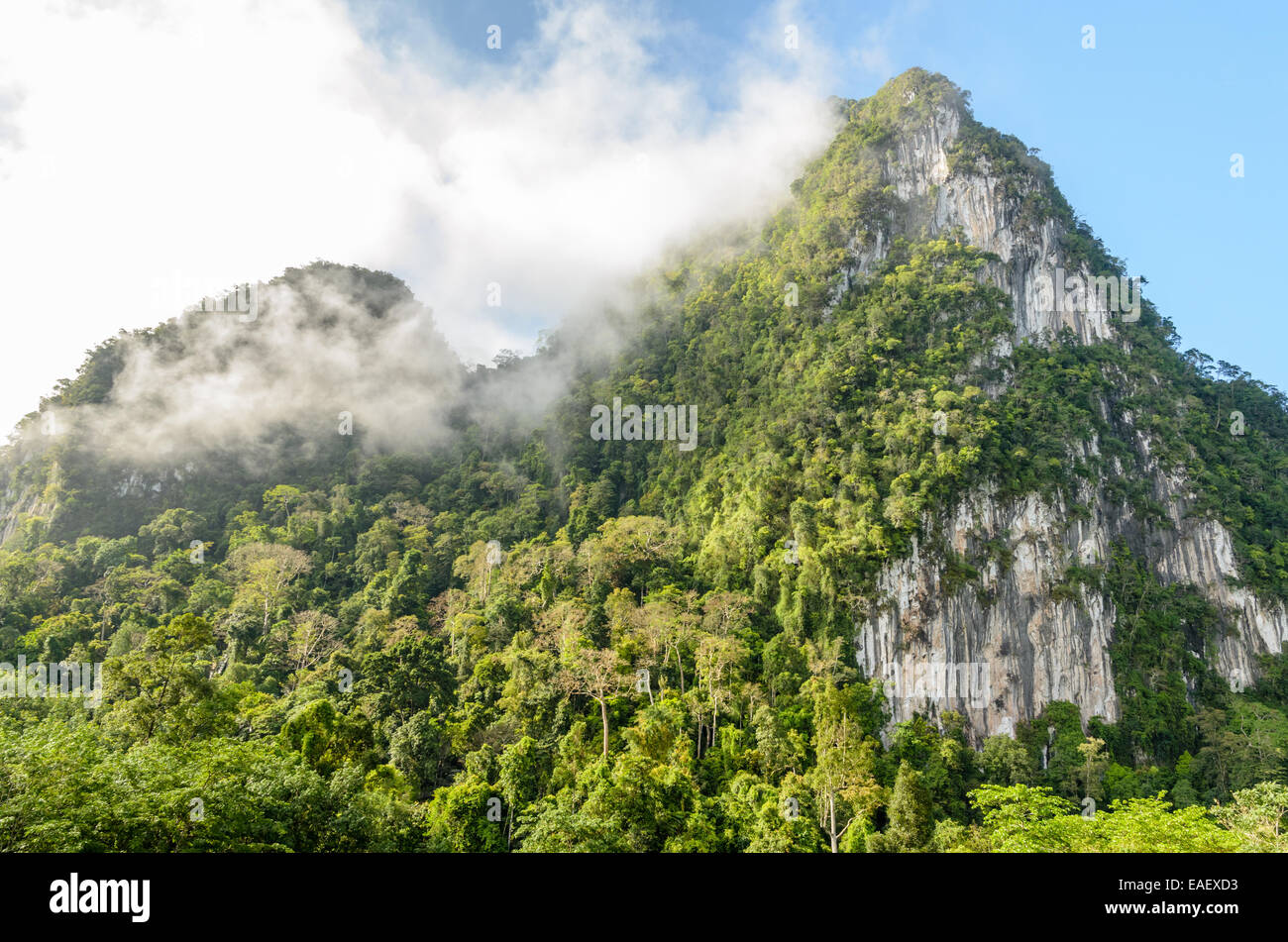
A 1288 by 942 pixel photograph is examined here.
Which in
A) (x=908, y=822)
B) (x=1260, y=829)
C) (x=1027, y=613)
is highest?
(x=1027, y=613)

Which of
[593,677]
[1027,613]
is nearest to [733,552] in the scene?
[593,677]

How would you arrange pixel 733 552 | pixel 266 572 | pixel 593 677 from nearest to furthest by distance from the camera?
pixel 593 677 → pixel 733 552 → pixel 266 572

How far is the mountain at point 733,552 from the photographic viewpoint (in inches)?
865

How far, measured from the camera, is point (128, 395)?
2202 inches

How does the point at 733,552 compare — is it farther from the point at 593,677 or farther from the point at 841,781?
the point at 841,781

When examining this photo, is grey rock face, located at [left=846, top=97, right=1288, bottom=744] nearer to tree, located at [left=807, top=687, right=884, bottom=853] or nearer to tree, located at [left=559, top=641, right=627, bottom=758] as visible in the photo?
tree, located at [left=807, top=687, right=884, bottom=853]

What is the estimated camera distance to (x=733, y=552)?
36.4 metres

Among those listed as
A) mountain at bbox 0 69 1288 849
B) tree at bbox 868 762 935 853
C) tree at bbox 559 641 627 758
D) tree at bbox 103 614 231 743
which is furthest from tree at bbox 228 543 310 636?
tree at bbox 868 762 935 853

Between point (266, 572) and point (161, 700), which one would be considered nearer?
point (161, 700)

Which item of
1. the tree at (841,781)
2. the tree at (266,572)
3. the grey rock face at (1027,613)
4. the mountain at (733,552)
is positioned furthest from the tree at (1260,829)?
the tree at (266,572)

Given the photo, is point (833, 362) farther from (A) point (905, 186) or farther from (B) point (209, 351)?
(B) point (209, 351)

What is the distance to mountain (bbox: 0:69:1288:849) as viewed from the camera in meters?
22.0

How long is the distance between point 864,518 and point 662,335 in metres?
33.2
